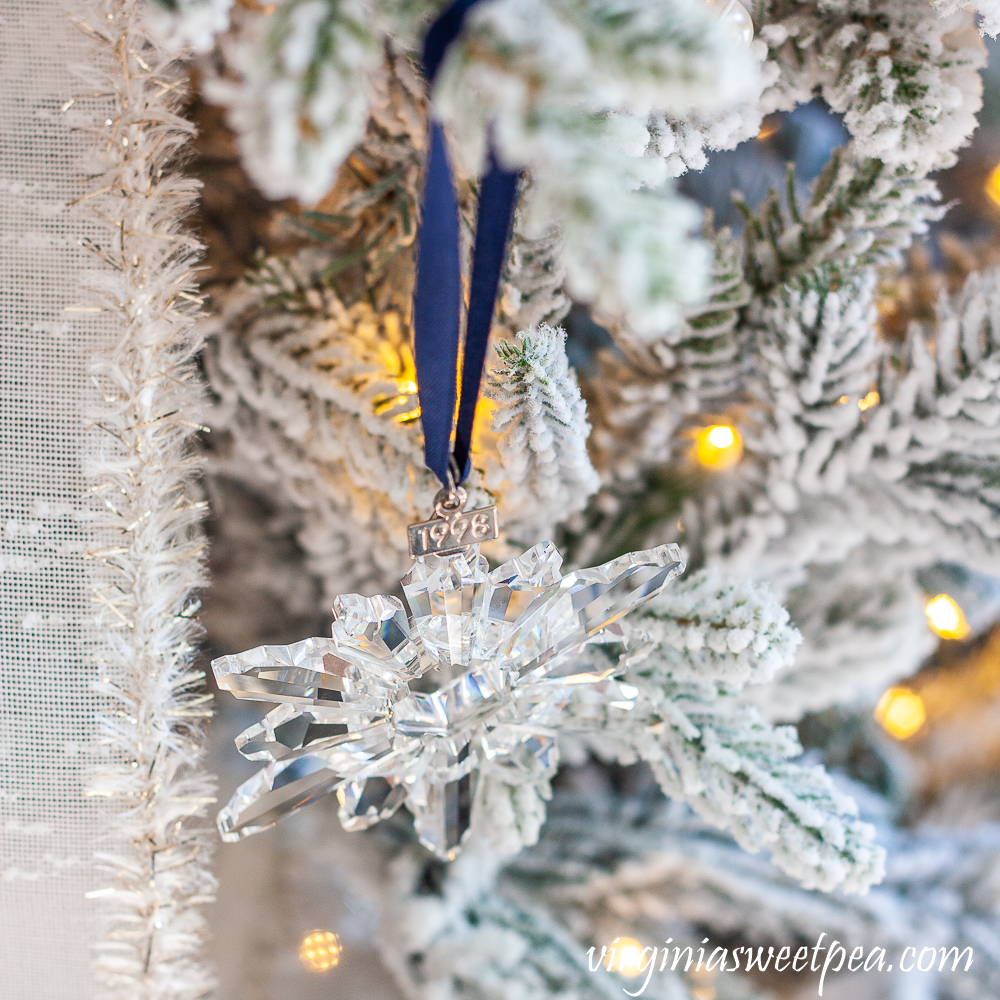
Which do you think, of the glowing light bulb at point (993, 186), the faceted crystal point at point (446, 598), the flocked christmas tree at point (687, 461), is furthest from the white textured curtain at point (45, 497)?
the glowing light bulb at point (993, 186)

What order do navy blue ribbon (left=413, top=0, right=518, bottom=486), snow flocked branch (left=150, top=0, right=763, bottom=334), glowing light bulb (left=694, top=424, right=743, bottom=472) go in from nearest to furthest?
snow flocked branch (left=150, top=0, right=763, bottom=334) → navy blue ribbon (left=413, top=0, right=518, bottom=486) → glowing light bulb (left=694, top=424, right=743, bottom=472)

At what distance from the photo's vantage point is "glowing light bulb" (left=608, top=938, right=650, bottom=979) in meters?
0.66

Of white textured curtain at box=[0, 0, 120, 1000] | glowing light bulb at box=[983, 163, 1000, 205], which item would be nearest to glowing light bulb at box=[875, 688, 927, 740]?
glowing light bulb at box=[983, 163, 1000, 205]

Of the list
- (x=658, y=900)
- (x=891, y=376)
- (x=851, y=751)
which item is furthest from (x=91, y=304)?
(x=851, y=751)

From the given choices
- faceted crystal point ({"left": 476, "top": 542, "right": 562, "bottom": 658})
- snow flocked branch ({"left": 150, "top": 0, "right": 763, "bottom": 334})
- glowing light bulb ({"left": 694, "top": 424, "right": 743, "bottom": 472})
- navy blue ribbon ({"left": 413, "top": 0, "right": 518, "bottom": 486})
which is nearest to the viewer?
snow flocked branch ({"left": 150, "top": 0, "right": 763, "bottom": 334})

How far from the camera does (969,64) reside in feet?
1.42

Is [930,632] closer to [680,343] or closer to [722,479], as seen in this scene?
[722,479]

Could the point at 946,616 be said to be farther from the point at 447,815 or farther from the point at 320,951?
the point at 320,951

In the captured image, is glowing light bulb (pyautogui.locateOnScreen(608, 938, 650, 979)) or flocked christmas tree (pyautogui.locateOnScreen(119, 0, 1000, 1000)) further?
glowing light bulb (pyautogui.locateOnScreen(608, 938, 650, 979))

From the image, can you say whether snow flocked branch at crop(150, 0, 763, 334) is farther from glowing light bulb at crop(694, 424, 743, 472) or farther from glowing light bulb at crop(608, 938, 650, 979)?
glowing light bulb at crop(608, 938, 650, 979)

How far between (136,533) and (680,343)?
0.38 m

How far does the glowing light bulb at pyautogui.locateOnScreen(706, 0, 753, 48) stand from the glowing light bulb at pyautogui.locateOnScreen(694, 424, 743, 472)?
0.91 ft

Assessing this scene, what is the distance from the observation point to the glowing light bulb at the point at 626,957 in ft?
2.18

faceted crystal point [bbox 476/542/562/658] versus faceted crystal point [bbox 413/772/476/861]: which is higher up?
faceted crystal point [bbox 476/542/562/658]
